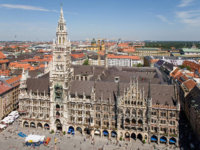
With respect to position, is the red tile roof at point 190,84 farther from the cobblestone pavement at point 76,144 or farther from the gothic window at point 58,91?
the gothic window at point 58,91

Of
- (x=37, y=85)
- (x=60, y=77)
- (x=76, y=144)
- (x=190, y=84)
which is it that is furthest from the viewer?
(x=190, y=84)

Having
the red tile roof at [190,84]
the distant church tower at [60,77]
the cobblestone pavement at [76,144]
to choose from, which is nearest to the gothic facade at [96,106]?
the distant church tower at [60,77]

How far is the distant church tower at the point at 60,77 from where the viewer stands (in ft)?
273

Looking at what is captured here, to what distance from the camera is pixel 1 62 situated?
184375mm

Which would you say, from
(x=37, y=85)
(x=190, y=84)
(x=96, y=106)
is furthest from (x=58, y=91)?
(x=190, y=84)

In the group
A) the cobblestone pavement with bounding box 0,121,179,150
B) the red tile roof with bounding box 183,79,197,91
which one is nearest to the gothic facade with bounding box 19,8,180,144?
the cobblestone pavement with bounding box 0,121,179,150

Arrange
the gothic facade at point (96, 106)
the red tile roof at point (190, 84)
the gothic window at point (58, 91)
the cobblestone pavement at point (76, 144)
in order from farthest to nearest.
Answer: the red tile roof at point (190, 84) < the gothic window at point (58, 91) < the gothic facade at point (96, 106) < the cobblestone pavement at point (76, 144)

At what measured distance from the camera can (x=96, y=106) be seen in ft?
270

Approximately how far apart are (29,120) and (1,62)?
378ft

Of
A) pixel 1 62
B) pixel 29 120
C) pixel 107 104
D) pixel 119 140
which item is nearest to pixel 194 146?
pixel 119 140

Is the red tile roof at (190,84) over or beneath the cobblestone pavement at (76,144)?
over

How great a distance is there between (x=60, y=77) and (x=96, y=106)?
18.8 metres

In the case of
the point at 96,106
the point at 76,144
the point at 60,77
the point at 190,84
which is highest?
the point at 60,77

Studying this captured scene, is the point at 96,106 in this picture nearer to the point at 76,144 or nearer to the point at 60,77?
the point at 76,144
